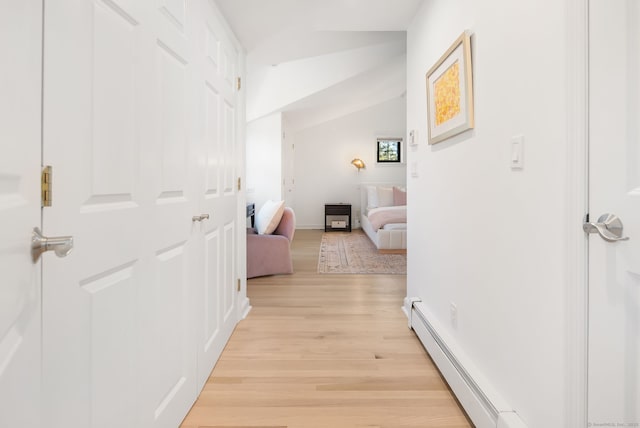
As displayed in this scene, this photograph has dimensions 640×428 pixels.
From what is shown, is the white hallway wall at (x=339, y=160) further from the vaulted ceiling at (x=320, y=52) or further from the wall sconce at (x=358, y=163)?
the vaulted ceiling at (x=320, y=52)

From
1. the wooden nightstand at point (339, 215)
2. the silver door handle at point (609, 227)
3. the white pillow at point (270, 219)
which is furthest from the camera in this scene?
the wooden nightstand at point (339, 215)

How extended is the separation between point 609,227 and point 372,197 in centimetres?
679

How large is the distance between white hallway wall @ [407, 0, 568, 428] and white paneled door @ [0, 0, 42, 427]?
126cm

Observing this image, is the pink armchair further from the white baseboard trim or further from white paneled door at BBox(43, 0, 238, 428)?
white paneled door at BBox(43, 0, 238, 428)

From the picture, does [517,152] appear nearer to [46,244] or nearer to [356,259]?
[46,244]

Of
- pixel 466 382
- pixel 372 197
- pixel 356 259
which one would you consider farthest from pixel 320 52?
pixel 372 197

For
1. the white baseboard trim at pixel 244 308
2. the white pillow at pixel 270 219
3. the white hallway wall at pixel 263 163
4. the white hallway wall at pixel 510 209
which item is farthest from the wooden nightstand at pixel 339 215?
the white hallway wall at pixel 510 209

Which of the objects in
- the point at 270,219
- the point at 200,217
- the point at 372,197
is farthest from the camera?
the point at 372,197

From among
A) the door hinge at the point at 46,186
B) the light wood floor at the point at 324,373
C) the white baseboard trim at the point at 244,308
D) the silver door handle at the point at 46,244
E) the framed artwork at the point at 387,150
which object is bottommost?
the light wood floor at the point at 324,373

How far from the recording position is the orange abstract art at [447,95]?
173 centimetres

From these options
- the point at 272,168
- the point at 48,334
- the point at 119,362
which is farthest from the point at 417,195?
the point at 272,168

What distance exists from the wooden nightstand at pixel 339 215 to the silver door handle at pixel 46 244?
7.37 meters

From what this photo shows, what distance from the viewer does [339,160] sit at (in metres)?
8.53

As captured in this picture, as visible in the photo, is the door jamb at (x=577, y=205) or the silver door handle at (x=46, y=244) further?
the door jamb at (x=577, y=205)
